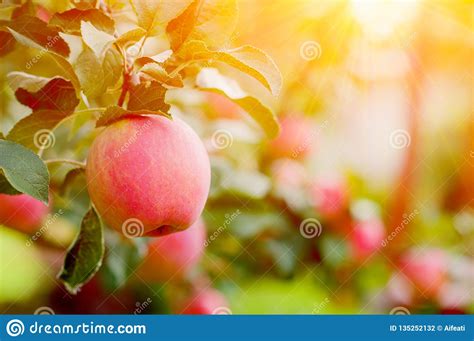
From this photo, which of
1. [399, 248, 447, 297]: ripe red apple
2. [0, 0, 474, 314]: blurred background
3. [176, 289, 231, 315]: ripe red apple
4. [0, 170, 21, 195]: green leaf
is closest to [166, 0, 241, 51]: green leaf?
[0, 170, 21, 195]: green leaf

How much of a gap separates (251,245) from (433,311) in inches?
21.7

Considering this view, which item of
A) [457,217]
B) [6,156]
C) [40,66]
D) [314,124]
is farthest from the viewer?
[457,217]

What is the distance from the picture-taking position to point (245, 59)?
26.4 inches

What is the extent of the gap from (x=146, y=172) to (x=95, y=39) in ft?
0.49

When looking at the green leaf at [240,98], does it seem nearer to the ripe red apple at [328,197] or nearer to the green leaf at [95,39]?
the green leaf at [95,39]

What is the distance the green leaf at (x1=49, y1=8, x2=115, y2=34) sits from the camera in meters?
0.67

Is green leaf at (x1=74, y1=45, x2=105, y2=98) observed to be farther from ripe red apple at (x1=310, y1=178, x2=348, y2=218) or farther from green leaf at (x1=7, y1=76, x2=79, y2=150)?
ripe red apple at (x1=310, y1=178, x2=348, y2=218)

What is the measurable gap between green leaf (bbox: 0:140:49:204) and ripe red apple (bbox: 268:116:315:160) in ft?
2.84

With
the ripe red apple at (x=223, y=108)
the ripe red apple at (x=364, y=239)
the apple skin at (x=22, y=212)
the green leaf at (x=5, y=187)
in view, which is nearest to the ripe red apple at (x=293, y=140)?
the ripe red apple at (x=223, y=108)

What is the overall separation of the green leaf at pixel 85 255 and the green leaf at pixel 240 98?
22cm

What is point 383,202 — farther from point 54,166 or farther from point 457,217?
point 54,166

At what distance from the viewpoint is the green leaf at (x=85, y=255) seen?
77cm
